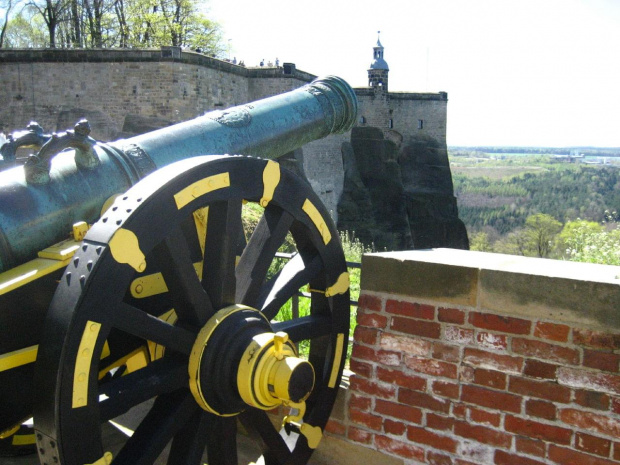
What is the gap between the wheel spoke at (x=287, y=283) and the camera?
2.48 metres

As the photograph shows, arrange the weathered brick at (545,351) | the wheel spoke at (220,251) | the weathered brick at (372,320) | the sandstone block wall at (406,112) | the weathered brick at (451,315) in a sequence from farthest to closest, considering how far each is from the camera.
Result: 1. the sandstone block wall at (406,112)
2. the weathered brick at (372,320)
3. the weathered brick at (451,315)
4. the weathered brick at (545,351)
5. the wheel spoke at (220,251)

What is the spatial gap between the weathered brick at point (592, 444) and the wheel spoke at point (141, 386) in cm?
143

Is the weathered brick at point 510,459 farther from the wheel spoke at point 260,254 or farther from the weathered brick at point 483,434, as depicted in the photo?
the wheel spoke at point 260,254

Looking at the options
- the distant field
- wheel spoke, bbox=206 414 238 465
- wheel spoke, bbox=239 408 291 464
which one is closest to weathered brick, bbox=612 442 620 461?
wheel spoke, bbox=239 408 291 464

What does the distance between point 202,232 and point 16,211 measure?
65cm

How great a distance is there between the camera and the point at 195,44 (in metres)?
31.6

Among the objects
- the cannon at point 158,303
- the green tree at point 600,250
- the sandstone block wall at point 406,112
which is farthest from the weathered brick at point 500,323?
the sandstone block wall at point 406,112

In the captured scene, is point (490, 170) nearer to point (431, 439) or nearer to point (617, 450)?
point (431, 439)

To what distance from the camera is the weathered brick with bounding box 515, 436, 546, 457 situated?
239cm

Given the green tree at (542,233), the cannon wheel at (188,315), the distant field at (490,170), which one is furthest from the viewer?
the distant field at (490,170)

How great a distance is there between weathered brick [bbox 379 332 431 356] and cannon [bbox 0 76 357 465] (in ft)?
0.64

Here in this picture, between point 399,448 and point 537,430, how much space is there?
61 centimetres

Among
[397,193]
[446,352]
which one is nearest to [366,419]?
[446,352]

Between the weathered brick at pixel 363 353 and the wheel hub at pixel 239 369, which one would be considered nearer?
the wheel hub at pixel 239 369
